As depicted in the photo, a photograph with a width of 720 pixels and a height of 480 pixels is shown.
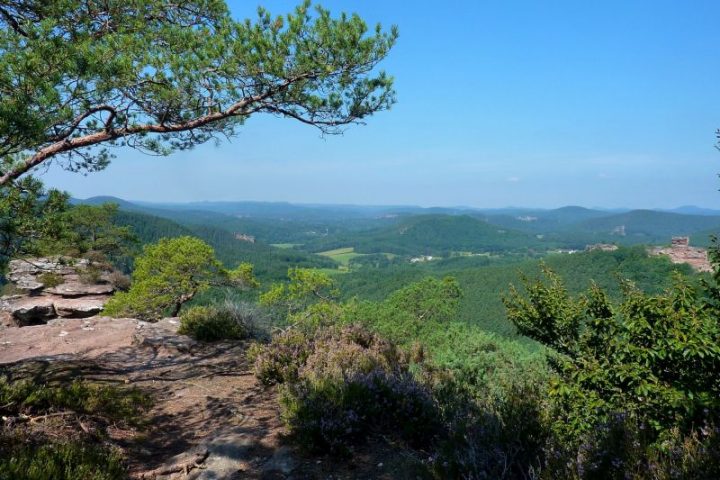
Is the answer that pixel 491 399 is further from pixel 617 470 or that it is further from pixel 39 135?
pixel 39 135

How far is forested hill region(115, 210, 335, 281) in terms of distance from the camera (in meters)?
102

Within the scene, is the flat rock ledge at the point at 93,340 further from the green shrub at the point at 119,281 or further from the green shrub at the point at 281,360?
the green shrub at the point at 119,281

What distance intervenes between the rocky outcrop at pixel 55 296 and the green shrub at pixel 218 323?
7.11m

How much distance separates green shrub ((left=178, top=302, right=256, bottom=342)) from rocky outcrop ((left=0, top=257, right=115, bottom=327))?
7.11 metres

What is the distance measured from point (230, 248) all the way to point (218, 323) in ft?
443

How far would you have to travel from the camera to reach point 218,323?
856 centimetres

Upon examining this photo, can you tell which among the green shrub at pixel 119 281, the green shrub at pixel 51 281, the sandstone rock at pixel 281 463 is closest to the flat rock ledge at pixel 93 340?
the sandstone rock at pixel 281 463

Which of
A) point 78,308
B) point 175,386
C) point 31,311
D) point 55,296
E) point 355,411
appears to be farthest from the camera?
point 55,296

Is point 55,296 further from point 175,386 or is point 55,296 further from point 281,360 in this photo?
point 281,360

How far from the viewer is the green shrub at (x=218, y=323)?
8.41 metres

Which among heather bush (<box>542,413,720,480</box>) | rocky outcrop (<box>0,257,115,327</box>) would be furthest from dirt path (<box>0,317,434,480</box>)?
rocky outcrop (<box>0,257,115,327</box>)

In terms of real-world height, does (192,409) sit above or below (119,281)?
above

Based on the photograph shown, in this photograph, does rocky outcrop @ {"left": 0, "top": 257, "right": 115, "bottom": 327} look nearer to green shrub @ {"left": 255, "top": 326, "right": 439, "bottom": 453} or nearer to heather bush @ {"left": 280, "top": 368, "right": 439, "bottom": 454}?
green shrub @ {"left": 255, "top": 326, "right": 439, "bottom": 453}

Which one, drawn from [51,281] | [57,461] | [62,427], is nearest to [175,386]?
[62,427]
